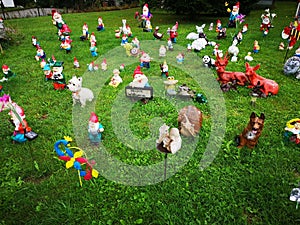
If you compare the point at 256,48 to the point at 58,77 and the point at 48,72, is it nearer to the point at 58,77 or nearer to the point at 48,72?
the point at 58,77

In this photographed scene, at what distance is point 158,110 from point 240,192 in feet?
7.36

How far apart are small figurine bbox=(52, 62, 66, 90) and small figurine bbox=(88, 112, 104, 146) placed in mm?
2390

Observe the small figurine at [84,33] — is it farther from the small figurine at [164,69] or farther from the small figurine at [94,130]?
the small figurine at [94,130]

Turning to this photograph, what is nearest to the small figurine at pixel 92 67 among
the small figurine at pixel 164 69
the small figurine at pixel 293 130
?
the small figurine at pixel 164 69

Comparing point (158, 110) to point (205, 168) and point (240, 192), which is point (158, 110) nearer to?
point (205, 168)

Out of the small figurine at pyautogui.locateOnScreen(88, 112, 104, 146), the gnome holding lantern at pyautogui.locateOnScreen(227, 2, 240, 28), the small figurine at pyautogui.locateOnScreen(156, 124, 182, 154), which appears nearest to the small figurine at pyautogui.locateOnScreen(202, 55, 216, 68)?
the small figurine at pyautogui.locateOnScreen(88, 112, 104, 146)

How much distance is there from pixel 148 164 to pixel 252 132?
1.63 m

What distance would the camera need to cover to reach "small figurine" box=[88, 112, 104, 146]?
12.3 ft

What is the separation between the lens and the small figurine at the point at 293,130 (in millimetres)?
3792

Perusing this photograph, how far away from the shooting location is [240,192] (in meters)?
3.21

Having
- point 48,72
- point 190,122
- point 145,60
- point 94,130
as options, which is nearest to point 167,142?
point 190,122

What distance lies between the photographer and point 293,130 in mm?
3812

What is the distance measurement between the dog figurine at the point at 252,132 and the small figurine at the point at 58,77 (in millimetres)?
4150

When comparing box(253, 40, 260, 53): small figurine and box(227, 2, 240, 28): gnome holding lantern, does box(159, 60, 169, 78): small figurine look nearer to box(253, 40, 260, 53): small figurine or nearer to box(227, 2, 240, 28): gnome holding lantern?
box(253, 40, 260, 53): small figurine
